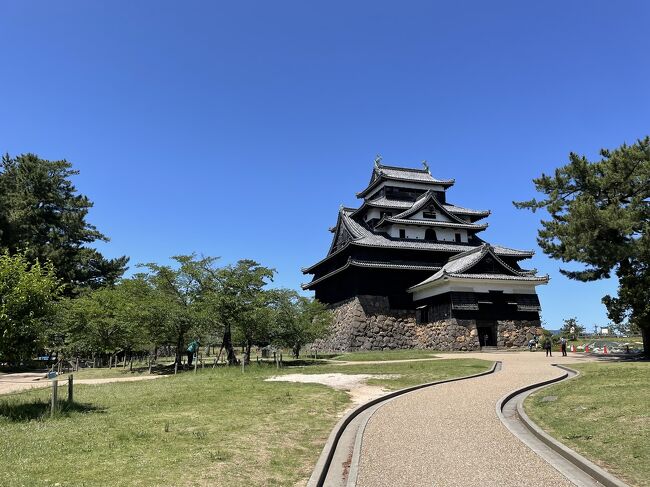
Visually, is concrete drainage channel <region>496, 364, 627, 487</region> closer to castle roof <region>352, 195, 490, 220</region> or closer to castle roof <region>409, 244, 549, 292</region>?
castle roof <region>409, 244, 549, 292</region>

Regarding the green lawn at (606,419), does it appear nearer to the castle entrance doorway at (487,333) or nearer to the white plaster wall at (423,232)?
the castle entrance doorway at (487,333)

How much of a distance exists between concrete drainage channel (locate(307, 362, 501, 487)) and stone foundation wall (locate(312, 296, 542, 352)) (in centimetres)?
2746

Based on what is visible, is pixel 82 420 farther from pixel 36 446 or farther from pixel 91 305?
pixel 91 305

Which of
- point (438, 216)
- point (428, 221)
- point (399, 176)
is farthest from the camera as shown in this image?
point (399, 176)

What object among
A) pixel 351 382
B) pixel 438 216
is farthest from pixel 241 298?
pixel 438 216

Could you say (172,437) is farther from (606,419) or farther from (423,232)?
(423,232)

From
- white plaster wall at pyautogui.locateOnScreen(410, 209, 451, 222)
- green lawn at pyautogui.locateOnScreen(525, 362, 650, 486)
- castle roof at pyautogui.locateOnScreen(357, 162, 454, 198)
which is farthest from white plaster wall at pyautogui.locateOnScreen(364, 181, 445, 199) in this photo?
green lawn at pyautogui.locateOnScreen(525, 362, 650, 486)

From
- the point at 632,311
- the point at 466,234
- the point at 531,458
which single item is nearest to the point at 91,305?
the point at 531,458

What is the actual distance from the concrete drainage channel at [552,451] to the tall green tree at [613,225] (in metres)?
15.6

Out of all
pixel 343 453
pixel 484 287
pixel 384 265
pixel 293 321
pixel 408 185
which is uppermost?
pixel 408 185

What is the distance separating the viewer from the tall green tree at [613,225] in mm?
24688

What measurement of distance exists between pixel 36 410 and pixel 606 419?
13.7 m

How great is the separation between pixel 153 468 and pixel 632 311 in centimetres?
2735

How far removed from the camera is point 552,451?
8562mm
